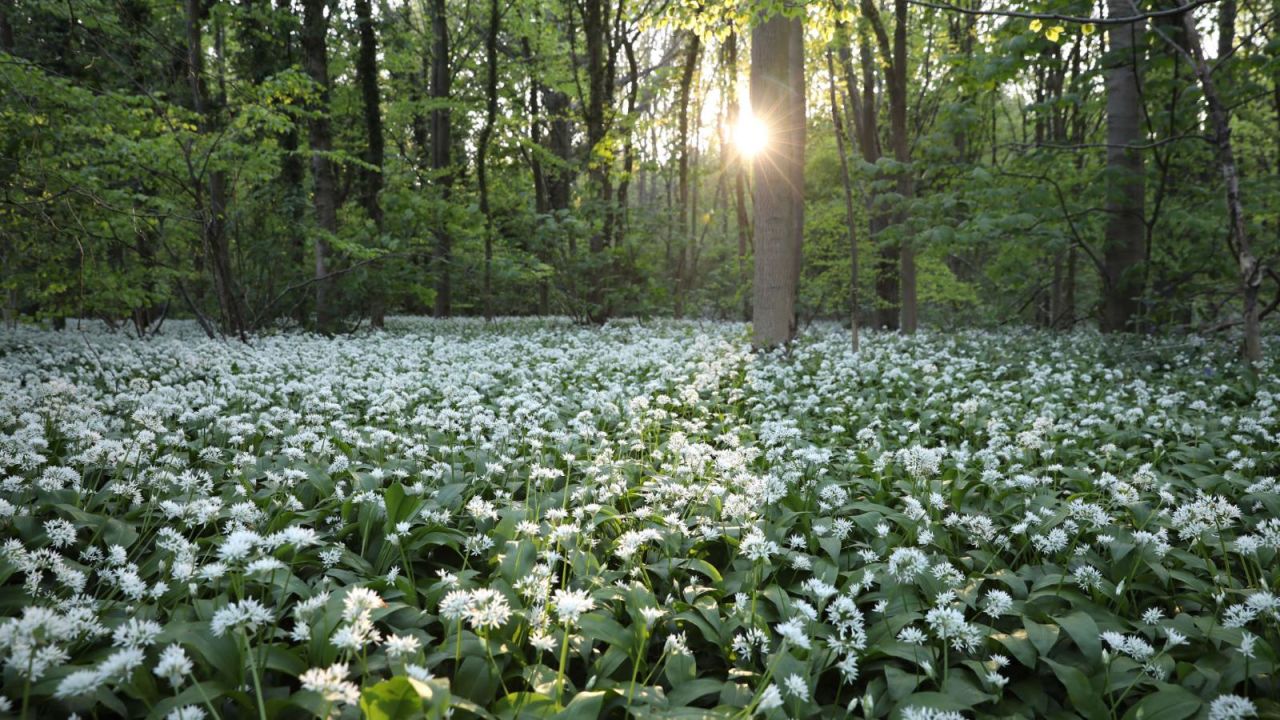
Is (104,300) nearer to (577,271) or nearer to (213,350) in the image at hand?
(213,350)

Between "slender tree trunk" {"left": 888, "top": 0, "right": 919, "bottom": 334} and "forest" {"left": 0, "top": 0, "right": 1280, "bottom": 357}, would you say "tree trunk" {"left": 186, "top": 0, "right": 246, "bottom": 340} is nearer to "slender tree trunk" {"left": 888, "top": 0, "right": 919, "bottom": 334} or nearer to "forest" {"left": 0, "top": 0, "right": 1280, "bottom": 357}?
Answer: "forest" {"left": 0, "top": 0, "right": 1280, "bottom": 357}

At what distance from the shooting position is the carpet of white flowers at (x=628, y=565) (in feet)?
5.56

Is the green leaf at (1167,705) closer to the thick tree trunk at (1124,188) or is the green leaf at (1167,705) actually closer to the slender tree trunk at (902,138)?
the thick tree trunk at (1124,188)

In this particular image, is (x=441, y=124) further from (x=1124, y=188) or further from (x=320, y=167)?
(x=1124, y=188)

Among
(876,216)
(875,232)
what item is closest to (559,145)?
(875,232)

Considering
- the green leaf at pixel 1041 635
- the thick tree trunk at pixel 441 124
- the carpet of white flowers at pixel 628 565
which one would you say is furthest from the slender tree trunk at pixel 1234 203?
the thick tree trunk at pixel 441 124

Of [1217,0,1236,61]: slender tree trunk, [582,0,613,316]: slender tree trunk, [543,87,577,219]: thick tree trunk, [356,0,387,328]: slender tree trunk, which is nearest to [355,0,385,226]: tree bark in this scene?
[356,0,387,328]: slender tree trunk

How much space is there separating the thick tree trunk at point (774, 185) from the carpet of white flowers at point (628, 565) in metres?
3.56

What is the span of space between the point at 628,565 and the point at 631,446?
1645 mm

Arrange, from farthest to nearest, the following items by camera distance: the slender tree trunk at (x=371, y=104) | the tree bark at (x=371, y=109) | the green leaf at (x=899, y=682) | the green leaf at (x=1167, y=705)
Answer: the tree bark at (x=371, y=109)
the slender tree trunk at (x=371, y=104)
the green leaf at (x=899, y=682)
the green leaf at (x=1167, y=705)

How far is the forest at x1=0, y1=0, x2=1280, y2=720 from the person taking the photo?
1.84 metres

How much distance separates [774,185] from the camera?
27.3 feet

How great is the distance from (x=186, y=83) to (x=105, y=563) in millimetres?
12467

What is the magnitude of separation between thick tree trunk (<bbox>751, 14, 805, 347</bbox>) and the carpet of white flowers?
356 centimetres
